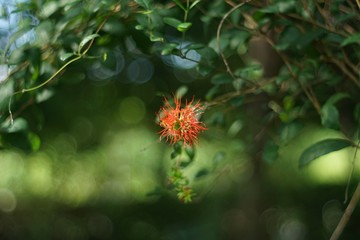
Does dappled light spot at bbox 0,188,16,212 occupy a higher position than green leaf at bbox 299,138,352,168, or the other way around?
green leaf at bbox 299,138,352,168

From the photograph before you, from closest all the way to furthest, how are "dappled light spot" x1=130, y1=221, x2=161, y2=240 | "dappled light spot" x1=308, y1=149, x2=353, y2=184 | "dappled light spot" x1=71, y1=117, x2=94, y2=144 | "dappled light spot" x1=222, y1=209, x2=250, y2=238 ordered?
"dappled light spot" x1=222, y1=209, x2=250, y2=238
"dappled light spot" x1=71, y1=117, x2=94, y2=144
"dappled light spot" x1=308, y1=149, x2=353, y2=184
"dappled light spot" x1=130, y1=221, x2=161, y2=240

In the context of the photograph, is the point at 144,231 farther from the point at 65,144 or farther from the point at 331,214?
the point at 331,214

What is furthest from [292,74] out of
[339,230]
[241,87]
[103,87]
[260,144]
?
[103,87]

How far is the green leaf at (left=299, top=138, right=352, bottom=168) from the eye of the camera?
111 cm

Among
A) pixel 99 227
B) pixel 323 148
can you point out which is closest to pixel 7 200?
pixel 99 227

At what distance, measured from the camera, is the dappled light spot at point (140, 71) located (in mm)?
3287

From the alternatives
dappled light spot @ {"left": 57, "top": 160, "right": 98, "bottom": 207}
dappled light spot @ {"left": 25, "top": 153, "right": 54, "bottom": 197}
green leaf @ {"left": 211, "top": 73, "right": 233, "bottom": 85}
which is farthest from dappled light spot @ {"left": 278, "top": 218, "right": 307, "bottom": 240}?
green leaf @ {"left": 211, "top": 73, "right": 233, "bottom": 85}

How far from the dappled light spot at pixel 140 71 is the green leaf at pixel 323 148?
2.15m

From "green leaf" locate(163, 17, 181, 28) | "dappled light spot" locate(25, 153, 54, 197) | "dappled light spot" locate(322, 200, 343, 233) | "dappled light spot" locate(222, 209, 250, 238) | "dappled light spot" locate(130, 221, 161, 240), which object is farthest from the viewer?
"dappled light spot" locate(130, 221, 161, 240)

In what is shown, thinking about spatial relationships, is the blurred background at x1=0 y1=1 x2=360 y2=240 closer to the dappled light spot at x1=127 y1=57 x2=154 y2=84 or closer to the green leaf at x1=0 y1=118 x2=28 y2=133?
the dappled light spot at x1=127 y1=57 x2=154 y2=84

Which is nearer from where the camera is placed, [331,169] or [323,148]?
[323,148]

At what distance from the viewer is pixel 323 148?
1.13 metres

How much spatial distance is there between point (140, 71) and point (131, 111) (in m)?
0.66

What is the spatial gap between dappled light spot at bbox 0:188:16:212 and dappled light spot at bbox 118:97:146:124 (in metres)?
0.95
